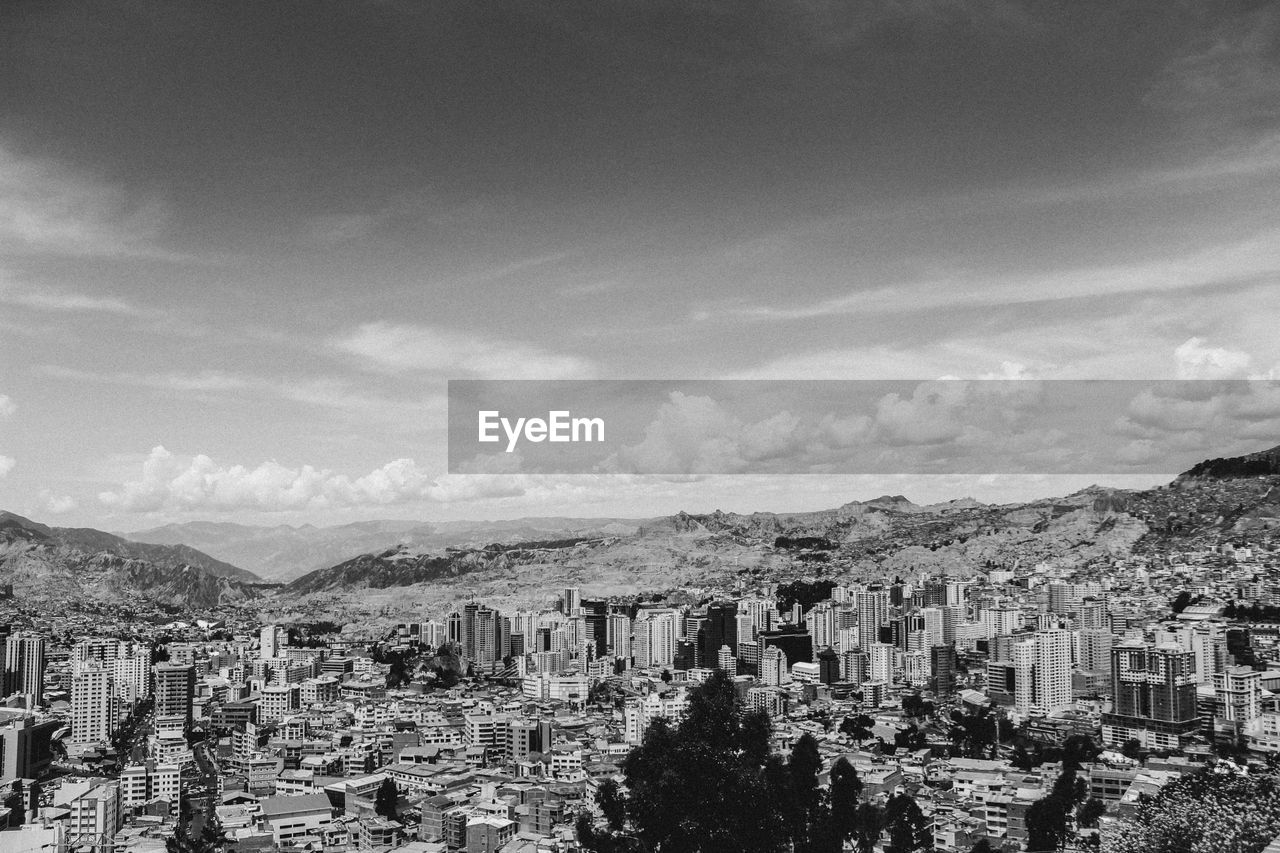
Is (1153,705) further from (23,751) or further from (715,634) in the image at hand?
(23,751)

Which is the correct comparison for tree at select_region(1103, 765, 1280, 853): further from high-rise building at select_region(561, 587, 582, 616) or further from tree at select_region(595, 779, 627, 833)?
high-rise building at select_region(561, 587, 582, 616)

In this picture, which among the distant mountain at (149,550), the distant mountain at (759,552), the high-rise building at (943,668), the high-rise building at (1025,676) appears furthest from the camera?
the distant mountain at (149,550)

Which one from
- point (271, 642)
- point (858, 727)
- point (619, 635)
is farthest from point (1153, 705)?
point (271, 642)

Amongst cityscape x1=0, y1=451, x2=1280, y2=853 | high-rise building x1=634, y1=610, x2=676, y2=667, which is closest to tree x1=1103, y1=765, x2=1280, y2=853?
cityscape x1=0, y1=451, x2=1280, y2=853

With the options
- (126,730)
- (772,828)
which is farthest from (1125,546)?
(772,828)

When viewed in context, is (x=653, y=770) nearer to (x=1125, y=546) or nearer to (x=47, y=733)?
(x=47, y=733)

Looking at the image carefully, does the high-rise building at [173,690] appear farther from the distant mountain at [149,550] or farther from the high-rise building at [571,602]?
the distant mountain at [149,550]

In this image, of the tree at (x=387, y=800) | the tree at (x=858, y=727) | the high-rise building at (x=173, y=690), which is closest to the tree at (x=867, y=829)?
the tree at (x=387, y=800)
